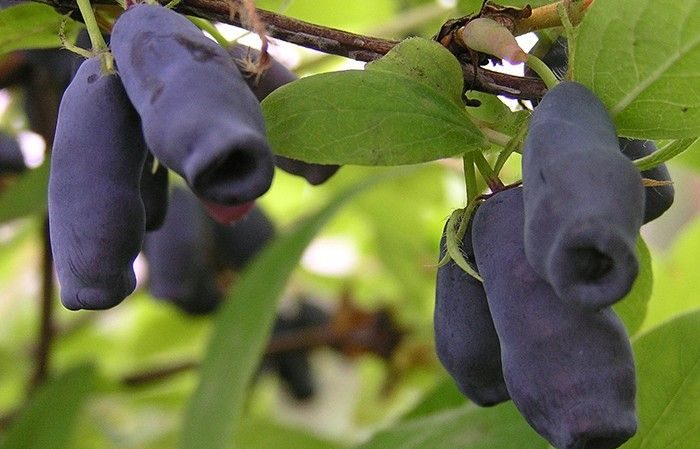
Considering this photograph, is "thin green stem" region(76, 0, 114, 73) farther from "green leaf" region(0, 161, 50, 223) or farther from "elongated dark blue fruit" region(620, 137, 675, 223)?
"green leaf" region(0, 161, 50, 223)

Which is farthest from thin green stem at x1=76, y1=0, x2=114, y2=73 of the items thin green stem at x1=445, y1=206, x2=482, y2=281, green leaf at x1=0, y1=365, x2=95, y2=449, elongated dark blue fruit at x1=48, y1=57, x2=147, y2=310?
green leaf at x1=0, y1=365, x2=95, y2=449

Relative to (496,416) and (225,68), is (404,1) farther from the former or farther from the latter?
(225,68)

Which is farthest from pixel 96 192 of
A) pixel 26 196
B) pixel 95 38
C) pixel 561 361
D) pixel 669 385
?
pixel 26 196

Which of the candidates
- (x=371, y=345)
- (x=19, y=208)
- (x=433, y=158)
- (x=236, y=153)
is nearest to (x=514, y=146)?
(x=433, y=158)

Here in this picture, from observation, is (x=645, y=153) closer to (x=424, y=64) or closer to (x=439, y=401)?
(x=424, y=64)

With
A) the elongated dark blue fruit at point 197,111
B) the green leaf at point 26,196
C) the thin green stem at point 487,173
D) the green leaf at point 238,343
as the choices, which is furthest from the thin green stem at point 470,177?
the green leaf at point 26,196
